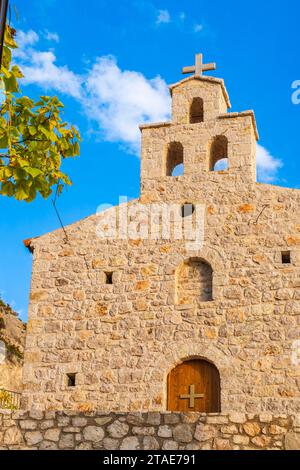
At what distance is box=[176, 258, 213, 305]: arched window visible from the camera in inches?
565

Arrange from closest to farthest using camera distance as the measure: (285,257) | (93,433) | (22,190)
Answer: (22,190)
(93,433)
(285,257)

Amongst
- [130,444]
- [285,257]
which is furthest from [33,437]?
[285,257]

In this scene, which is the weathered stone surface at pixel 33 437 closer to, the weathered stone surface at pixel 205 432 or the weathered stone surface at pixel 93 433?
the weathered stone surface at pixel 93 433

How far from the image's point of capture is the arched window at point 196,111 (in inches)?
638

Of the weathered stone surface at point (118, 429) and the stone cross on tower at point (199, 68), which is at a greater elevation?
the stone cross on tower at point (199, 68)

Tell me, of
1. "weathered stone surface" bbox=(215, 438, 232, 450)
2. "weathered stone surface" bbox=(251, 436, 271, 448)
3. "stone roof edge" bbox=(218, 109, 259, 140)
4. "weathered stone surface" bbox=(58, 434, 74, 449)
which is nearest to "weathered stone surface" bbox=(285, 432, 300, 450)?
"weathered stone surface" bbox=(251, 436, 271, 448)

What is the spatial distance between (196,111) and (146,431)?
999cm

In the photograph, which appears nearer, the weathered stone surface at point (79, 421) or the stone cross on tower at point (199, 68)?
the weathered stone surface at point (79, 421)

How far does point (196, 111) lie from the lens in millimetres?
16359

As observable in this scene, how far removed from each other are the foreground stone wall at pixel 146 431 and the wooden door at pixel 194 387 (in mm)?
5875

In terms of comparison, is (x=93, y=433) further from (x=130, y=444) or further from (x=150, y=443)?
(x=150, y=443)

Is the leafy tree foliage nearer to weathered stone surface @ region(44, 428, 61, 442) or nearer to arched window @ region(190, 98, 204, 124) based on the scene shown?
weathered stone surface @ region(44, 428, 61, 442)

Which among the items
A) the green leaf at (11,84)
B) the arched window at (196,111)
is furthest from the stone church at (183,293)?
the green leaf at (11,84)
